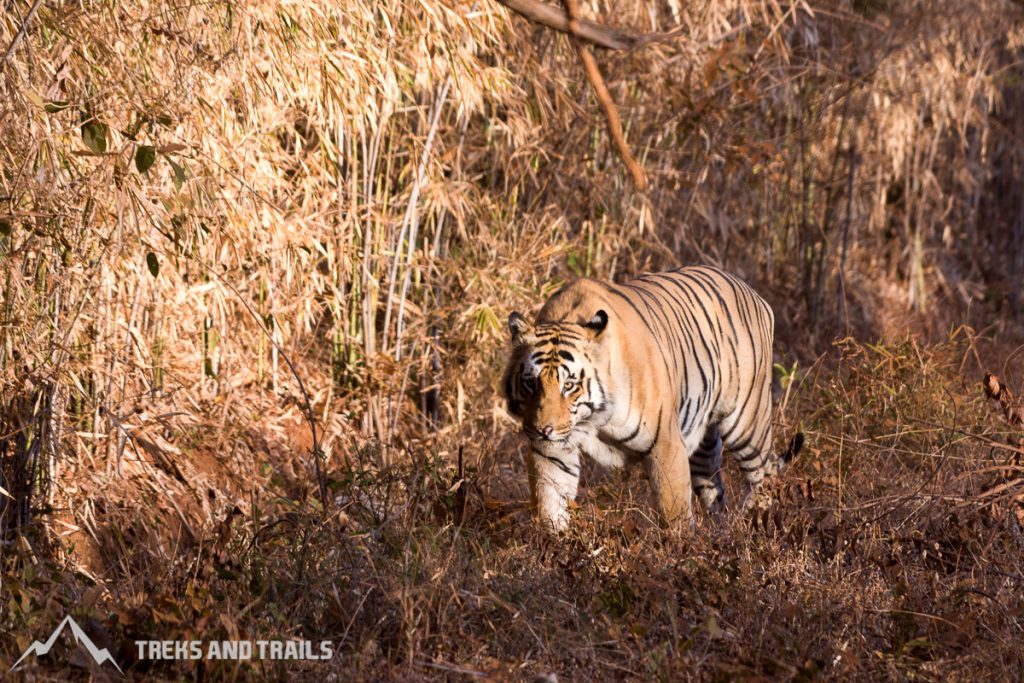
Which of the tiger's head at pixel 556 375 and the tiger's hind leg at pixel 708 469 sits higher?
the tiger's head at pixel 556 375

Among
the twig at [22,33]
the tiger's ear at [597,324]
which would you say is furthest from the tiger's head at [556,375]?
the twig at [22,33]

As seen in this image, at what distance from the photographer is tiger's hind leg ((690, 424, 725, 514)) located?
507cm

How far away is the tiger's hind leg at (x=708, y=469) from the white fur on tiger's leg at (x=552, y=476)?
907 millimetres

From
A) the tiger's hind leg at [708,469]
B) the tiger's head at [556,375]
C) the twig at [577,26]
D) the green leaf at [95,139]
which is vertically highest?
the twig at [577,26]

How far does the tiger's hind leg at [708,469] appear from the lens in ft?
16.6

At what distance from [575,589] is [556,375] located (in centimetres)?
80

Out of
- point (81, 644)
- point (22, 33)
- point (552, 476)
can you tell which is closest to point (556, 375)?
point (552, 476)

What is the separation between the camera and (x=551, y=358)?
13.6ft

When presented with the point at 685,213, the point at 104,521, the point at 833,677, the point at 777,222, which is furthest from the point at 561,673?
the point at 777,222

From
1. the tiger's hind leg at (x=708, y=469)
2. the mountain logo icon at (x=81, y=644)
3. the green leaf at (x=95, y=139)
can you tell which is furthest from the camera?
the tiger's hind leg at (x=708, y=469)

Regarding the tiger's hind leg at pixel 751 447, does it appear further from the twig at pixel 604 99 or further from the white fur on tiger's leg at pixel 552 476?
the twig at pixel 604 99

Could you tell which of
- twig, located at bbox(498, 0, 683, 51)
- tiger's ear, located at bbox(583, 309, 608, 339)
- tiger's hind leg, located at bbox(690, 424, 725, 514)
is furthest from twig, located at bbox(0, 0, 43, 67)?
tiger's hind leg, located at bbox(690, 424, 725, 514)

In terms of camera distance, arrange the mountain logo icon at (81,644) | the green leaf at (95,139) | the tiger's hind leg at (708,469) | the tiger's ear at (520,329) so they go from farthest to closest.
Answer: the tiger's hind leg at (708,469)
the tiger's ear at (520,329)
the green leaf at (95,139)
the mountain logo icon at (81,644)

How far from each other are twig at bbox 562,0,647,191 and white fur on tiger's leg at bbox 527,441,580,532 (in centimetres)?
248
